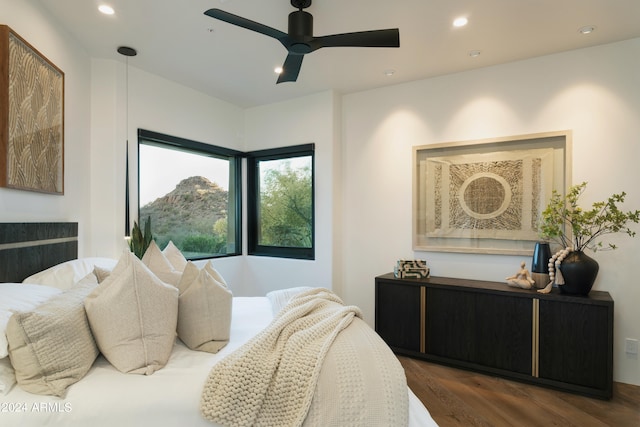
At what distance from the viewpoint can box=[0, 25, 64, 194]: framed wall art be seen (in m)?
1.86

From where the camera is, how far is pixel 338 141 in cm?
376

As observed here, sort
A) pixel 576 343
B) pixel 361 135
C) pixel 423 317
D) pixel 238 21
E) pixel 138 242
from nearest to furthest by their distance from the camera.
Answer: pixel 238 21 → pixel 576 343 → pixel 138 242 → pixel 423 317 → pixel 361 135

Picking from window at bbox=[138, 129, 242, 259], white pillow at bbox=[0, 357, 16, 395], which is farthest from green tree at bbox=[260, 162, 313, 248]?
white pillow at bbox=[0, 357, 16, 395]

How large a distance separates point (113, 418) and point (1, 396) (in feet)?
1.23

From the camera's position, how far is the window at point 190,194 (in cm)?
334

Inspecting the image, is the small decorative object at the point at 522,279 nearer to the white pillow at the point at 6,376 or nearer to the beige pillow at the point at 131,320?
the beige pillow at the point at 131,320

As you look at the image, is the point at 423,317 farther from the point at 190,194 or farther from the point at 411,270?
the point at 190,194

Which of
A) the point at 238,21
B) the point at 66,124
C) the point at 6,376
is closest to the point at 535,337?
the point at 238,21

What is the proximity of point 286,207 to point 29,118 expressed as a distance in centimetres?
247

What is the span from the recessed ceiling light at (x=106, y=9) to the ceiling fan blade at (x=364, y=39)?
138 centimetres

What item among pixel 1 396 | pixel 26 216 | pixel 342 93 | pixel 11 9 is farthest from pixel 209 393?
pixel 342 93

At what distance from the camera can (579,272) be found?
2.50m

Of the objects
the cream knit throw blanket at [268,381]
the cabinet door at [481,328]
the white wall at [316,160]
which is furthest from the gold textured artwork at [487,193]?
the cream knit throw blanket at [268,381]

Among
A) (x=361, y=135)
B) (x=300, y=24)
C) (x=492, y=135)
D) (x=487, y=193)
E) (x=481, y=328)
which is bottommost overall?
(x=481, y=328)
